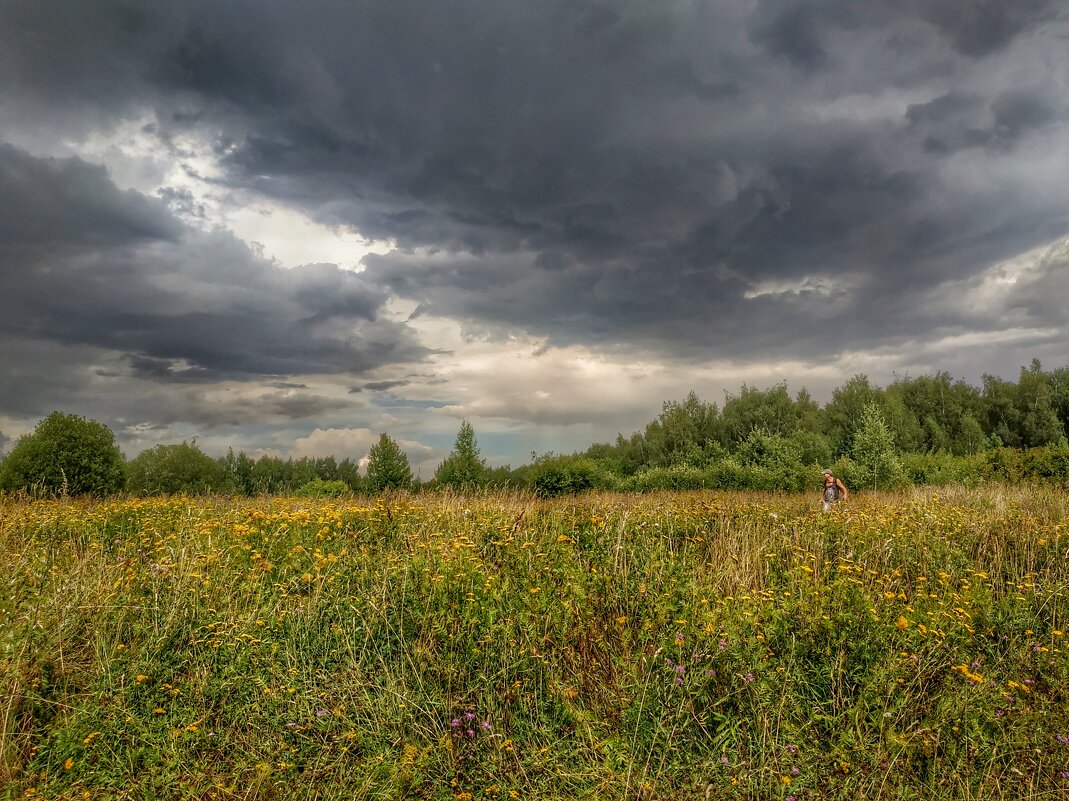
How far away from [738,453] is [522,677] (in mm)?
28524

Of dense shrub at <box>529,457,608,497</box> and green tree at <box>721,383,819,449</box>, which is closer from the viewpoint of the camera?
dense shrub at <box>529,457,608,497</box>

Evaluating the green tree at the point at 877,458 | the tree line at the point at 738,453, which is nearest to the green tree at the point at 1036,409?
the tree line at the point at 738,453

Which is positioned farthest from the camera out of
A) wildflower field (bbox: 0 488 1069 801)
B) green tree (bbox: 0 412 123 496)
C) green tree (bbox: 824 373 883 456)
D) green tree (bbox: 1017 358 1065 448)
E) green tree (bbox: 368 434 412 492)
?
green tree (bbox: 1017 358 1065 448)

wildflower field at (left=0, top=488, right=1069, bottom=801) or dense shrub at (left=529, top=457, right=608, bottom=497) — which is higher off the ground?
dense shrub at (left=529, top=457, right=608, bottom=497)

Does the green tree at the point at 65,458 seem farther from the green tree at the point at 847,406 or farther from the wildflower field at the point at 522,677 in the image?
the green tree at the point at 847,406

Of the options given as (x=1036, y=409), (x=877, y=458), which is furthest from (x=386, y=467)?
(x=1036, y=409)

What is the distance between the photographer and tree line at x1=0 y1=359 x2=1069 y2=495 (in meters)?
24.1

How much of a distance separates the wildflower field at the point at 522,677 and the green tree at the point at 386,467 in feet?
70.4

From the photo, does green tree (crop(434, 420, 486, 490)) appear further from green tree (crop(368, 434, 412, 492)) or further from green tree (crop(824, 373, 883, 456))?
green tree (crop(824, 373, 883, 456))

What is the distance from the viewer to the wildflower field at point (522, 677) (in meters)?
3.97

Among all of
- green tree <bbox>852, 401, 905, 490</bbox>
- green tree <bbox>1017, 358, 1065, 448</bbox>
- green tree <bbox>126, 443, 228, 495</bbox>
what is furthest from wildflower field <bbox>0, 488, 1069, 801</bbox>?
green tree <bbox>1017, 358, 1065, 448</bbox>

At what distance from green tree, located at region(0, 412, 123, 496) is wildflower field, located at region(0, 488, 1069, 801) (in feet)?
70.3

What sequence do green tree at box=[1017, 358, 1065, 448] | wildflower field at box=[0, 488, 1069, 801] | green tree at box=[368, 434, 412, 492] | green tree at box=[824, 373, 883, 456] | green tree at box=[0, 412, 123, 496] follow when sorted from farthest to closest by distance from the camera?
green tree at box=[1017, 358, 1065, 448] → green tree at box=[824, 373, 883, 456] → green tree at box=[368, 434, 412, 492] → green tree at box=[0, 412, 123, 496] → wildflower field at box=[0, 488, 1069, 801]

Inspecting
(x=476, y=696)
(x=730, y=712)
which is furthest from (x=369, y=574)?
(x=730, y=712)
